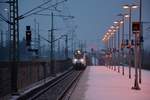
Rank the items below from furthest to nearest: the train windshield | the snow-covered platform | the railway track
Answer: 1. the train windshield
2. the railway track
3. the snow-covered platform

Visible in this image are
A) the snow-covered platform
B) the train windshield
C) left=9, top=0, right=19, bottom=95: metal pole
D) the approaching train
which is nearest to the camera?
left=9, top=0, right=19, bottom=95: metal pole

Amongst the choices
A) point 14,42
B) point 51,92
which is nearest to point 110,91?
point 51,92

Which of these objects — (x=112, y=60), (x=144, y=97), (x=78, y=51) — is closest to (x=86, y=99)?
(x=144, y=97)

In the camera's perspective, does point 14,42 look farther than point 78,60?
No

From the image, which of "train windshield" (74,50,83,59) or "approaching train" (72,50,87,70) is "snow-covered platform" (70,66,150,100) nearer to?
"approaching train" (72,50,87,70)

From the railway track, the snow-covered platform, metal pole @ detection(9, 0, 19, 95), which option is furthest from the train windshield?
metal pole @ detection(9, 0, 19, 95)

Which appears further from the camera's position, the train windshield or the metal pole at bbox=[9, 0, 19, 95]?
the train windshield

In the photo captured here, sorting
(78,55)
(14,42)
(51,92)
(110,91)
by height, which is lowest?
(51,92)

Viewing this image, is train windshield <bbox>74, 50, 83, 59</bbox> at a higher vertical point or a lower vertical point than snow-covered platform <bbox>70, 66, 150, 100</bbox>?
higher

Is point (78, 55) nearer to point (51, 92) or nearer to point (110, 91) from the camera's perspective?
point (51, 92)

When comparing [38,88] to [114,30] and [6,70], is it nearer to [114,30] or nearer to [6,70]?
[6,70]

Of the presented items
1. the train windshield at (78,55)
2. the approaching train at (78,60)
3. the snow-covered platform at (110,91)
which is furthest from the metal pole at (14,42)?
the train windshield at (78,55)

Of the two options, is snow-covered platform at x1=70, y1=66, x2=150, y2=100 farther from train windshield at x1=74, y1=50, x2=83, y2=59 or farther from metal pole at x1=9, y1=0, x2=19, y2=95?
train windshield at x1=74, y1=50, x2=83, y2=59

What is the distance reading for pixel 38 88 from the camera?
3934 centimetres
